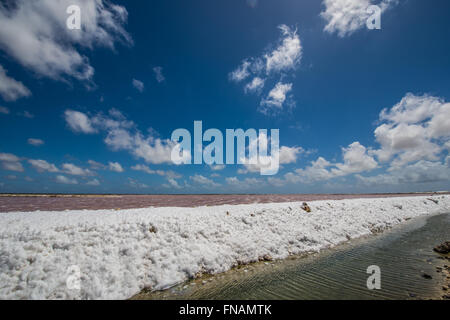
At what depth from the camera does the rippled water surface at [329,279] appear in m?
6.38

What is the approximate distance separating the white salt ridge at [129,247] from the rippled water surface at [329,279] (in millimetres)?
823

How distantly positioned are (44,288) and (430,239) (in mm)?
22976

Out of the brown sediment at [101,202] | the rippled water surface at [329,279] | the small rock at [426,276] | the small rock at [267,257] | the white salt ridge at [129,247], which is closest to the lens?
the white salt ridge at [129,247]

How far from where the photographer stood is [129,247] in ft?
26.2

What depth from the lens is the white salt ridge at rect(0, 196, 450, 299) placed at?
20.3 ft

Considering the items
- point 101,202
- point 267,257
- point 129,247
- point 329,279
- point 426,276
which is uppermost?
point 101,202

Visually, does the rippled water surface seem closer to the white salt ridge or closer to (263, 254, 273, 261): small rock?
(263, 254, 273, 261): small rock

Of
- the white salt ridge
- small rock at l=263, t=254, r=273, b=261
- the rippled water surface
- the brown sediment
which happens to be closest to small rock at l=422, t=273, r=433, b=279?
the rippled water surface

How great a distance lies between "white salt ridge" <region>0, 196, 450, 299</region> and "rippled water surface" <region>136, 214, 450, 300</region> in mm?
823

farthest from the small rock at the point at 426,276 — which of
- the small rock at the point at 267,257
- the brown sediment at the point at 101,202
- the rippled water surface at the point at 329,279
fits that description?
the brown sediment at the point at 101,202

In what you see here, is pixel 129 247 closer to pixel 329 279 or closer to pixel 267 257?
pixel 267 257

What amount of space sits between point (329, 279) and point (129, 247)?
27.9 ft

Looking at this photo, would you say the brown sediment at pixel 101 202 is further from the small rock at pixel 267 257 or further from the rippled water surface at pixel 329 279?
the rippled water surface at pixel 329 279

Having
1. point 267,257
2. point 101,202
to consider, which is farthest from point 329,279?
point 101,202
